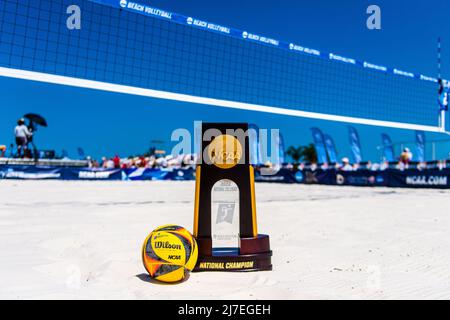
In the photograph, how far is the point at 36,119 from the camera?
60.1ft

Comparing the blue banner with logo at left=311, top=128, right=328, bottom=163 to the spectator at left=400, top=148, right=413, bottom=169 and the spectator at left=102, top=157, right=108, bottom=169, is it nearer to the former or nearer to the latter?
the spectator at left=400, top=148, right=413, bottom=169

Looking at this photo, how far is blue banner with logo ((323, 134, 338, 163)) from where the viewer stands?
69.3ft

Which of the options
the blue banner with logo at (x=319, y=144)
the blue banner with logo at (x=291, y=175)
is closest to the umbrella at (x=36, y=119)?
the blue banner with logo at (x=291, y=175)

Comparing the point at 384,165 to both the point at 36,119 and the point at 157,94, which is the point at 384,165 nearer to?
the point at 157,94

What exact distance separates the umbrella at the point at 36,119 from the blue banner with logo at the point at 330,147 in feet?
50.1

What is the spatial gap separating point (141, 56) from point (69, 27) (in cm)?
188

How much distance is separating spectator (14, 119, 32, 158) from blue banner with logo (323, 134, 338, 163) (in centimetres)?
1553

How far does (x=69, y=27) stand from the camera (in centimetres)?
862

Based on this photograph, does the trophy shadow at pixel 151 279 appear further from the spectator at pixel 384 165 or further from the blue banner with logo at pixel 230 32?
the spectator at pixel 384 165

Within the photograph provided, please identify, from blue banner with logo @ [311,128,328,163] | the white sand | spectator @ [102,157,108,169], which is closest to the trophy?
the white sand

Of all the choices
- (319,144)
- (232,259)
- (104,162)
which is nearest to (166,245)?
(232,259)

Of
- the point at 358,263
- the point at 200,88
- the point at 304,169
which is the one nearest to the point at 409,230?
the point at 358,263

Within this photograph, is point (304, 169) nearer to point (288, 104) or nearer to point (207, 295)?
point (288, 104)
